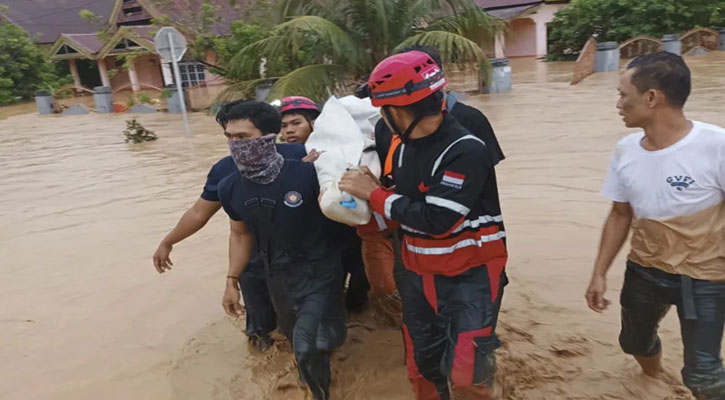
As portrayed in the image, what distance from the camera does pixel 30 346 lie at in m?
4.45

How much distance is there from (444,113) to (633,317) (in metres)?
1.35

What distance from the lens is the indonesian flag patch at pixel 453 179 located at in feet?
7.51

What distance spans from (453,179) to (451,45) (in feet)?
32.3

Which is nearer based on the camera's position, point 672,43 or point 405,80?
point 405,80

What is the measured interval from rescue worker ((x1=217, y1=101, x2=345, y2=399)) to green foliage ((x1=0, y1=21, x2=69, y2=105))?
29030mm

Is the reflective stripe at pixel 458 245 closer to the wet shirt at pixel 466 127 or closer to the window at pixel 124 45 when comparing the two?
the wet shirt at pixel 466 127

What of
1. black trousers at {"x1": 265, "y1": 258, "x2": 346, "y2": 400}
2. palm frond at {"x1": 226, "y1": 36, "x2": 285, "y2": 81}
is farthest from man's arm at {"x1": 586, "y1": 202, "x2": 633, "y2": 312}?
palm frond at {"x1": 226, "y1": 36, "x2": 285, "y2": 81}

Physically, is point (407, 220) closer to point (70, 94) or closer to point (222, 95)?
point (222, 95)

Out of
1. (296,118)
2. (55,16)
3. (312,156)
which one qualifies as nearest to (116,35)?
(55,16)

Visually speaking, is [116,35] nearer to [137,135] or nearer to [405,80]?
[137,135]

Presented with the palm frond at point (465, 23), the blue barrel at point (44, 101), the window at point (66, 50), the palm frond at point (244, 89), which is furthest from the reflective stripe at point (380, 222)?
the window at point (66, 50)

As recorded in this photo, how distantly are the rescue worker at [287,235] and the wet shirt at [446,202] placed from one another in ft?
2.01

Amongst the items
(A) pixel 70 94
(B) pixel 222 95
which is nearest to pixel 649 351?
(B) pixel 222 95

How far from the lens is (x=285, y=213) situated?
2.98 metres
